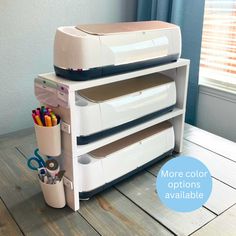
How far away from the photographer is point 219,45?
162 cm

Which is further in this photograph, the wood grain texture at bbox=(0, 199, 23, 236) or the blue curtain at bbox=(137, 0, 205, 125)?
the blue curtain at bbox=(137, 0, 205, 125)

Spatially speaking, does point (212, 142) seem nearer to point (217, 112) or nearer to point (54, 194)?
point (217, 112)

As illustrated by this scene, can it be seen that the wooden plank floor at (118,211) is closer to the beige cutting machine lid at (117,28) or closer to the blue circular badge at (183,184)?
the blue circular badge at (183,184)

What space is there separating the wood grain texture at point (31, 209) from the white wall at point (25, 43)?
0.40 m

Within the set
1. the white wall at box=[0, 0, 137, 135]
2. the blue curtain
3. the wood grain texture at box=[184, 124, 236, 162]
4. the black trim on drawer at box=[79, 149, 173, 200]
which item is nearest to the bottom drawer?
the black trim on drawer at box=[79, 149, 173, 200]

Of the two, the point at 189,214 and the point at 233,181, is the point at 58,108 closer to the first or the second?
the point at 189,214

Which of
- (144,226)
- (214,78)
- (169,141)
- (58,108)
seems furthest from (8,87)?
(214,78)

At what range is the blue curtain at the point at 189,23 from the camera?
60.6 inches

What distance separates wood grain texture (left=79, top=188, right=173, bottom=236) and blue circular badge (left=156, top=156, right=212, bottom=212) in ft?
0.75

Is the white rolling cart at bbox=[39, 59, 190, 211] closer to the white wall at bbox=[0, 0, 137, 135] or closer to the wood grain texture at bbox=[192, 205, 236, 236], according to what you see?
the wood grain texture at bbox=[192, 205, 236, 236]

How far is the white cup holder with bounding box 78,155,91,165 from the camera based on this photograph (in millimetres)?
973

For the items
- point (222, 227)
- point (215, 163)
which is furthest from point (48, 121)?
point (215, 163)

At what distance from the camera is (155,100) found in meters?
1.10

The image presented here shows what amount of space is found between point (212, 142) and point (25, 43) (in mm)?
993
